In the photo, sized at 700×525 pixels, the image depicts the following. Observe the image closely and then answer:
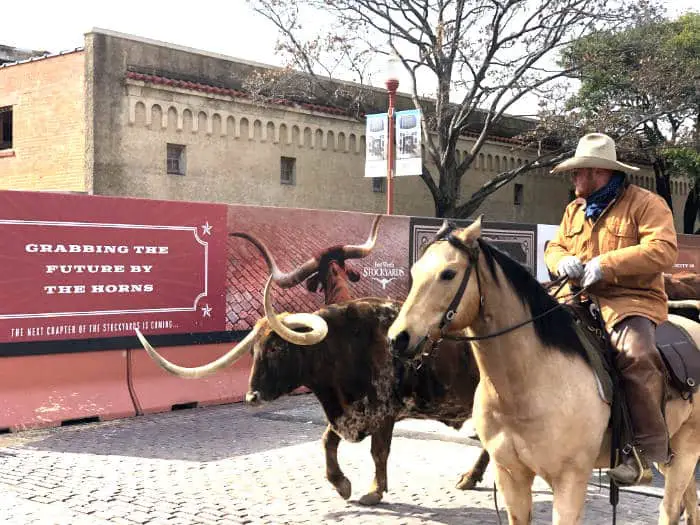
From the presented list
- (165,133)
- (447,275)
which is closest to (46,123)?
(165,133)

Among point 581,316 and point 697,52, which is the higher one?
point 697,52

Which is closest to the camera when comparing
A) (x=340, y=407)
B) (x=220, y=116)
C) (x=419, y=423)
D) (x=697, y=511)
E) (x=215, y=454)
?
(x=697, y=511)

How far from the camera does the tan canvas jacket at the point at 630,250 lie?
16.0ft

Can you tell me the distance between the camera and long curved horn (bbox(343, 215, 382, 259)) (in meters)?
12.9

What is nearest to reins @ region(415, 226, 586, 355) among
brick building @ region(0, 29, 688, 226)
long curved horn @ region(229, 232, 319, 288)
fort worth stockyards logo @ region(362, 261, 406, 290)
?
long curved horn @ region(229, 232, 319, 288)

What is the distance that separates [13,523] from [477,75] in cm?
2156

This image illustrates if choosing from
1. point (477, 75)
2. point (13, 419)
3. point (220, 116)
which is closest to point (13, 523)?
point (13, 419)

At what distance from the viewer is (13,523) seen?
6262mm

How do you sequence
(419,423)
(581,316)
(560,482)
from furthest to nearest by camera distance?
1. (419,423)
2. (581,316)
3. (560,482)

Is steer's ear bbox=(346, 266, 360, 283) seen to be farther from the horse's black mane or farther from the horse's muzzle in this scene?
the horse's muzzle

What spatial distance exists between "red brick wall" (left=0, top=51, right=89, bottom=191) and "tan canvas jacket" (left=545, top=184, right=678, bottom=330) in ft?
59.9

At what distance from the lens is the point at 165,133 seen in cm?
2231

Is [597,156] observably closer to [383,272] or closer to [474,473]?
[474,473]

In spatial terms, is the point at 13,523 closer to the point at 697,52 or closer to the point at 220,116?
the point at 220,116
